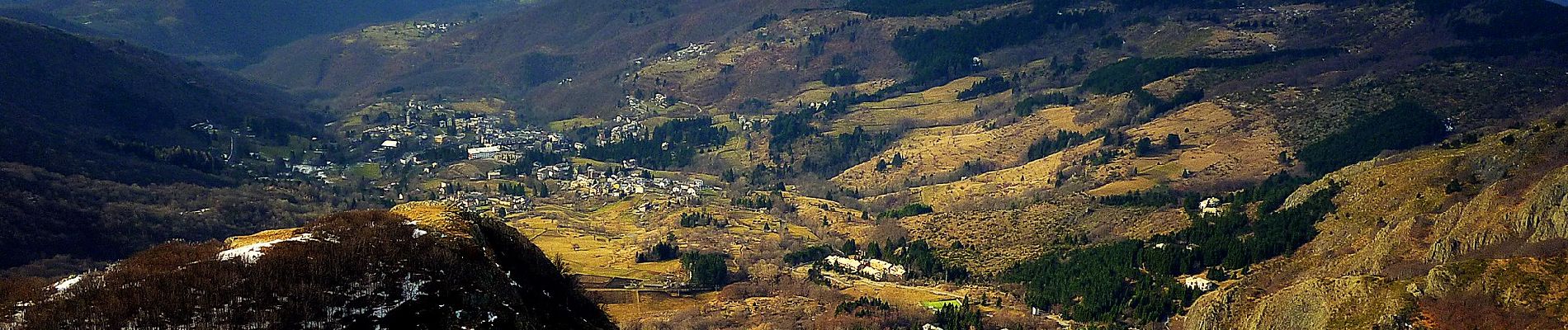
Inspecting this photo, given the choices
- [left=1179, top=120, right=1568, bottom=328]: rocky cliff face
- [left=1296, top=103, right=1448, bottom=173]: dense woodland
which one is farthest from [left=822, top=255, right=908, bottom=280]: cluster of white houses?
[left=1296, top=103, right=1448, bottom=173]: dense woodland

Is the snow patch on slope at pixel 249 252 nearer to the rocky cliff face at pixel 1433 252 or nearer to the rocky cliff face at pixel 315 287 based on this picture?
the rocky cliff face at pixel 315 287

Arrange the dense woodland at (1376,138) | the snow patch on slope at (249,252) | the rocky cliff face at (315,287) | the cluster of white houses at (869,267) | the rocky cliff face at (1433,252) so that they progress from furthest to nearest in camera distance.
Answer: the dense woodland at (1376,138) < the cluster of white houses at (869,267) < the rocky cliff face at (1433,252) < the snow patch on slope at (249,252) < the rocky cliff face at (315,287)

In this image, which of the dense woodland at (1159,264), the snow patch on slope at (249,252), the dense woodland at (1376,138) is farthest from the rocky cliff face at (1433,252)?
the snow patch on slope at (249,252)


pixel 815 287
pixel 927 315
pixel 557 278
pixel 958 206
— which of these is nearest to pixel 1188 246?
pixel 927 315

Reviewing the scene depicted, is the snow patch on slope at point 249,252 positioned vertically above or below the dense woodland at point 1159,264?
above

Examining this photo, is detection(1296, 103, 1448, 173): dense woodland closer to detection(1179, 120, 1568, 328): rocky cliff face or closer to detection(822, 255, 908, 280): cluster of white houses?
detection(1179, 120, 1568, 328): rocky cliff face

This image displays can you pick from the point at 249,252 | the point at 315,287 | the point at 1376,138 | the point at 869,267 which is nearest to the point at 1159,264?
the point at 869,267

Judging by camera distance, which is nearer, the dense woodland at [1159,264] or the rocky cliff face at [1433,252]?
the rocky cliff face at [1433,252]
